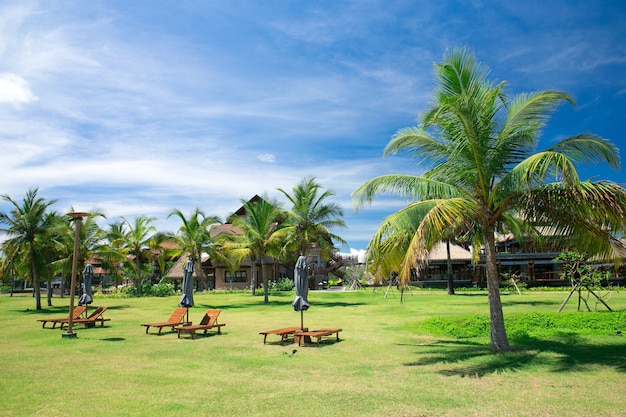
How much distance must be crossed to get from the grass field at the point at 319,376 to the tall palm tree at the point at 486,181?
1814mm

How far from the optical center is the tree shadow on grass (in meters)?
8.58

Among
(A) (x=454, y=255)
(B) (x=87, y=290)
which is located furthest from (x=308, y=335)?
(A) (x=454, y=255)

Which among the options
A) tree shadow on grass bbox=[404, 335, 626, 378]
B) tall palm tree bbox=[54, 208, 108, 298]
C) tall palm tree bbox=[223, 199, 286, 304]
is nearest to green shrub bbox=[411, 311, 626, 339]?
tree shadow on grass bbox=[404, 335, 626, 378]

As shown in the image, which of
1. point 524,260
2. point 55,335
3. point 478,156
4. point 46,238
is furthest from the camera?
point 524,260

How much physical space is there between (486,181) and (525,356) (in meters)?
3.87

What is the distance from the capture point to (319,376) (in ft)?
27.6

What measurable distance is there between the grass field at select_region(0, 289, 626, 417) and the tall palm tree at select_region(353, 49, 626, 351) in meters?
1.81

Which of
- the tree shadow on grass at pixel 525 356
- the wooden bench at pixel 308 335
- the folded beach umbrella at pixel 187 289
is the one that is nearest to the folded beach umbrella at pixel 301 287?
the wooden bench at pixel 308 335

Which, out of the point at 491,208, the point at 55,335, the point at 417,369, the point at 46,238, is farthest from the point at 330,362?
the point at 46,238

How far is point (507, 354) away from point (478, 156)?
4.40 meters

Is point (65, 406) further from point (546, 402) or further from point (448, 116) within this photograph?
point (448, 116)

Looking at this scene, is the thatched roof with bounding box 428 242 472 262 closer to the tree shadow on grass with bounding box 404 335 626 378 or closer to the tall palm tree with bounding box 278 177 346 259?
the tall palm tree with bounding box 278 177 346 259

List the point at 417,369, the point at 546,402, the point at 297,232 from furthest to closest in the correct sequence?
the point at 297,232, the point at 417,369, the point at 546,402

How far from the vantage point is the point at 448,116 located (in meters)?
10.1
